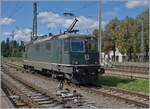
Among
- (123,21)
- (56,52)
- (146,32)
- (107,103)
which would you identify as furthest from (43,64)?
(123,21)

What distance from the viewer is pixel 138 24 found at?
71.3 m

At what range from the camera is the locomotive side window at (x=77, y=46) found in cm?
2112

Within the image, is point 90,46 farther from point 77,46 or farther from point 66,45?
point 66,45

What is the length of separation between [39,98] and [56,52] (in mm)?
8029

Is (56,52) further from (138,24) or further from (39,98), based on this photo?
(138,24)

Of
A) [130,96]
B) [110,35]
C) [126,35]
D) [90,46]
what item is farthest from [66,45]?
[110,35]

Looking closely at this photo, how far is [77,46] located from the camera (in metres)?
21.2

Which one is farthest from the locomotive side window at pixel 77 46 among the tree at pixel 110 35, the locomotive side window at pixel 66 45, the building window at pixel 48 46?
the tree at pixel 110 35

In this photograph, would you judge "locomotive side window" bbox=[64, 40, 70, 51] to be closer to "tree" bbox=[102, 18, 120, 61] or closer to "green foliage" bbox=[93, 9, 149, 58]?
"green foliage" bbox=[93, 9, 149, 58]

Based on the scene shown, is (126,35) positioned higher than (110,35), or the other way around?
(110,35)

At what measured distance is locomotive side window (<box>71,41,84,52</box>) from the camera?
69.3ft

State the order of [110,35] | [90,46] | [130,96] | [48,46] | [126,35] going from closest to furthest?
1. [130,96]
2. [90,46]
3. [48,46]
4. [126,35]
5. [110,35]

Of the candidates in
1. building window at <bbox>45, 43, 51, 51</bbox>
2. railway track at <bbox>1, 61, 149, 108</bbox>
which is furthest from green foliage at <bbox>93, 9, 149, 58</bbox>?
railway track at <bbox>1, 61, 149, 108</bbox>

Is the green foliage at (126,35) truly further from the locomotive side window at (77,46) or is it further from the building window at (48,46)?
the locomotive side window at (77,46)
